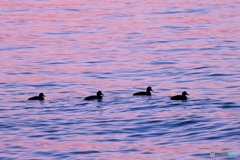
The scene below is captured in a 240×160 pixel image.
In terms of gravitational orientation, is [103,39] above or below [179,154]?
above

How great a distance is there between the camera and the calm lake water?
18016mm

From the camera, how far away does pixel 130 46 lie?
37.7 m

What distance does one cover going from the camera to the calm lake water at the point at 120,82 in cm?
1802

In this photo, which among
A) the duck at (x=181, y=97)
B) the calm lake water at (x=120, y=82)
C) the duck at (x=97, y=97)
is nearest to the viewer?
the calm lake water at (x=120, y=82)

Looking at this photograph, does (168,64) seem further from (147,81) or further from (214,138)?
(214,138)

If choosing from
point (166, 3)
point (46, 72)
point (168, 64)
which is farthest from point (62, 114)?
point (166, 3)

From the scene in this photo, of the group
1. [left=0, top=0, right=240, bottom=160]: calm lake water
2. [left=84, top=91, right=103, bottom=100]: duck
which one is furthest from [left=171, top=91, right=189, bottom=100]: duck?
[left=84, top=91, right=103, bottom=100]: duck

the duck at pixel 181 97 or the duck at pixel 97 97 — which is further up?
the duck at pixel 97 97

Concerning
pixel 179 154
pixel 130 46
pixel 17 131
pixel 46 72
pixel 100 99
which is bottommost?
pixel 179 154

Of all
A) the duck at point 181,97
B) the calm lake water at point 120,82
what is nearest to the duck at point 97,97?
the calm lake water at point 120,82

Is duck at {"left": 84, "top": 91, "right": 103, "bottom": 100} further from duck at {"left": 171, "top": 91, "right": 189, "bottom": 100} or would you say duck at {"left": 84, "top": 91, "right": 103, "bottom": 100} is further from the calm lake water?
duck at {"left": 171, "top": 91, "right": 189, "bottom": 100}

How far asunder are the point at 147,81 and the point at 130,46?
393 inches

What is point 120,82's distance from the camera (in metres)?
27.6

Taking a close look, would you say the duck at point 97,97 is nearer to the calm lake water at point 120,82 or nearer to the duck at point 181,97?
the calm lake water at point 120,82
